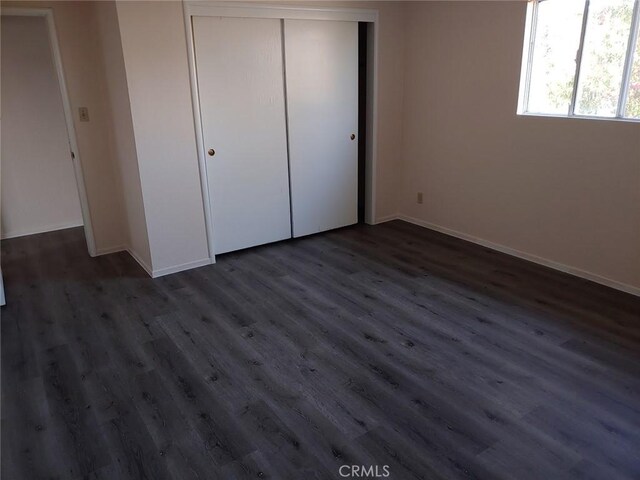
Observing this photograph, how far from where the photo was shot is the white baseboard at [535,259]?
333cm

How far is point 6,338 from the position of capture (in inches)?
117

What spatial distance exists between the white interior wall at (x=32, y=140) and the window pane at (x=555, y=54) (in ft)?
A: 14.2

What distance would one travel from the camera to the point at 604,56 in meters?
3.18

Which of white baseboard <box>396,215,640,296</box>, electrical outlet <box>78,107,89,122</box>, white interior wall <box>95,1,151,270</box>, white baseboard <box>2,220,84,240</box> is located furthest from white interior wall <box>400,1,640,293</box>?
white baseboard <box>2,220,84,240</box>

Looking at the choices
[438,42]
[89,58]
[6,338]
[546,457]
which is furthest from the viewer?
[438,42]

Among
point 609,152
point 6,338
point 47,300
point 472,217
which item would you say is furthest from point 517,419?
point 47,300

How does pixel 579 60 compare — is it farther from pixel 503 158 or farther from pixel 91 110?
pixel 91 110

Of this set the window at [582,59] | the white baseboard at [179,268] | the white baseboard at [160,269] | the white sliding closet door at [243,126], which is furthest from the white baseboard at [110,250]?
the window at [582,59]

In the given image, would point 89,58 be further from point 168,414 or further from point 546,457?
point 546,457

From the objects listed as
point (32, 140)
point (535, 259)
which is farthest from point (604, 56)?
point (32, 140)

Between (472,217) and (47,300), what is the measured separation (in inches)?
143

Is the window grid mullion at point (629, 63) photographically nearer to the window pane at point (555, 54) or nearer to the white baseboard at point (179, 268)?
the window pane at point (555, 54)

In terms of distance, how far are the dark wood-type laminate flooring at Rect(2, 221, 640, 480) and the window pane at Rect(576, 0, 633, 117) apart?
1.29 m

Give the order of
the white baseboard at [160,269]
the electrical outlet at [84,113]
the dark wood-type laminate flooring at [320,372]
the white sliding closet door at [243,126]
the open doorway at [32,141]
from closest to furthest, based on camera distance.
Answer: the dark wood-type laminate flooring at [320,372]
the white sliding closet door at [243,126]
the white baseboard at [160,269]
the electrical outlet at [84,113]
the open doorway at [32,141]
